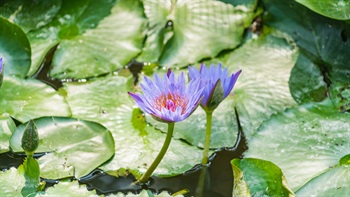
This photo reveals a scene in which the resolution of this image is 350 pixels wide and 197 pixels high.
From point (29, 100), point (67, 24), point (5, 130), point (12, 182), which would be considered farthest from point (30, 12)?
point (12, 182)

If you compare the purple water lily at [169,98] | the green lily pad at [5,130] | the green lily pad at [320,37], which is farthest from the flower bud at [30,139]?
the green lily pad at [320,37]

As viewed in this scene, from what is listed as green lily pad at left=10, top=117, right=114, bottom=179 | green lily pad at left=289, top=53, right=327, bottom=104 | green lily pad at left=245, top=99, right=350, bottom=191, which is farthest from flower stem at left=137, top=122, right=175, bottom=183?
green lily pad at left=289, top=53, right=327, bottom=104

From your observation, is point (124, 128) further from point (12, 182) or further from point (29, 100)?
point (12, 182)

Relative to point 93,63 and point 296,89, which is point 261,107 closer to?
point 296,89

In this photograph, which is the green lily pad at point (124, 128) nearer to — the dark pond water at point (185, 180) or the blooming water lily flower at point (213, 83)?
the dark pond water at point (185, 180)

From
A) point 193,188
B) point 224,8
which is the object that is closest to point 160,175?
point 193,188
